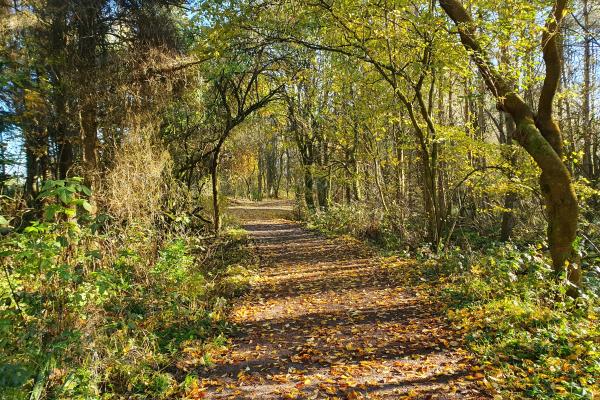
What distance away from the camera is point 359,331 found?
5555mm

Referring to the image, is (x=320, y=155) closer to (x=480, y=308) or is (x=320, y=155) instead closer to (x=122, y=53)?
(x=122, y=53)

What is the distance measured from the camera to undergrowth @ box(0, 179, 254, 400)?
360cm

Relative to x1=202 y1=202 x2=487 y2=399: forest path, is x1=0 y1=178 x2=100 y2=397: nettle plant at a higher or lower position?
higher

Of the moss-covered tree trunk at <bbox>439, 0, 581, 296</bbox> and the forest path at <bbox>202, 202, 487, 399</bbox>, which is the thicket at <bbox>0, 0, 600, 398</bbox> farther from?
the forest path at <bbox>202, 202, 487, 399</bbox>

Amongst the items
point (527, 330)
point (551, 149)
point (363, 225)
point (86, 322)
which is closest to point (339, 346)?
point (527, 330)

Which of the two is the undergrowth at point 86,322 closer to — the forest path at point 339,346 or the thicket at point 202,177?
the thicket at point 202,177

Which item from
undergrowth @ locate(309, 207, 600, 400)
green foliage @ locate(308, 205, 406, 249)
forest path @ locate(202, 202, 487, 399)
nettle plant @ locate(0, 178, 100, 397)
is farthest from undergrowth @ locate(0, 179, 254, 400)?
green foliage @ locate(308, 205, 406, 249)

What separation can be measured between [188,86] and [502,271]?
789 centimetres

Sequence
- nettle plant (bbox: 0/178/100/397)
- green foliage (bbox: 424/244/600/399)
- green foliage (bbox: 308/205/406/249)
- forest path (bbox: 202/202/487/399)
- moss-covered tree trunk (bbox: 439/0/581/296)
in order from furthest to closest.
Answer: green foliage (bbox: 308/205/406/249), moss-covered tree trunk (bbox: 439/0/581/296), forest path (bbox: 202/202/487/399), green foliage (bbox: 424/244/600/399), nettle plant (bbox: 0/178/100/397)

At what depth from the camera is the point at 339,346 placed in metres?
5.07

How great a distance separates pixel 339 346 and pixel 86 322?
298 centimetres

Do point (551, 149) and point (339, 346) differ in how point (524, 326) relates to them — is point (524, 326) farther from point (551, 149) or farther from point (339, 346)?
point (551, 149)

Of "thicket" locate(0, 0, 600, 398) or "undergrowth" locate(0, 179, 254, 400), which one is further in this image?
"thicket" locate(0, 0, 600, 398)

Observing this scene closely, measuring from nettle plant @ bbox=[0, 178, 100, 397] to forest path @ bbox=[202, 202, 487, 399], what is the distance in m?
1.53
